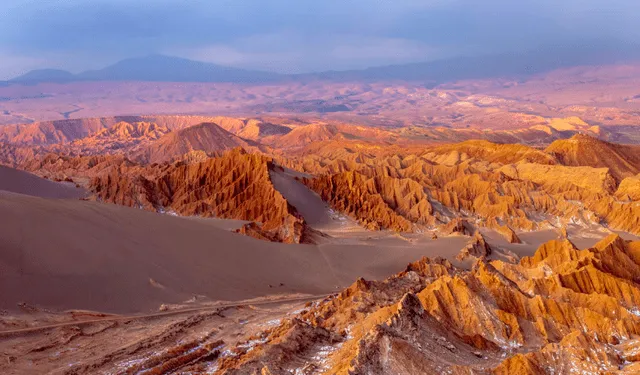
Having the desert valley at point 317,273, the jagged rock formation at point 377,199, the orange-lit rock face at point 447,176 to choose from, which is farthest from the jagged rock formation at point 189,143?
the jagged rock formation at point 377,199

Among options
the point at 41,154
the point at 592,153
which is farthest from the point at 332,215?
the point at 41,154

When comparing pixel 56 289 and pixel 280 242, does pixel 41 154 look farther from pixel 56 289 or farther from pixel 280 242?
pixel 56 289

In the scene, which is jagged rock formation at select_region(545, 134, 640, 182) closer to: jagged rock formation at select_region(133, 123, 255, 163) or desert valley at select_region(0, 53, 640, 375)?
desert valley at select_region(0, 53, 640, 375)

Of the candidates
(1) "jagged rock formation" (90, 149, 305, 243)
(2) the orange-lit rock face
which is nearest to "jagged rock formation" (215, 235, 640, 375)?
(2) the orange-lit rock face

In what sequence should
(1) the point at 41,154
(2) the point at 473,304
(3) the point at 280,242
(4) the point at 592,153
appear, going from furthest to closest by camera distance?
(1) the point at 41,154, (4) the point at 592,153, (3) the point at 280,242, (2) the point at 473,304

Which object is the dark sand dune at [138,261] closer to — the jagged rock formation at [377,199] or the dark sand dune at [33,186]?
the jagged rock formation at [377,199]

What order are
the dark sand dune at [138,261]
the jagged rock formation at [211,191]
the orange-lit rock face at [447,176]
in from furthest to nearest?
1. the orange-lit rock face at [447,176]
2. the jagged rock formation at [211,191]
3. the dark sand dune at [138,261]
